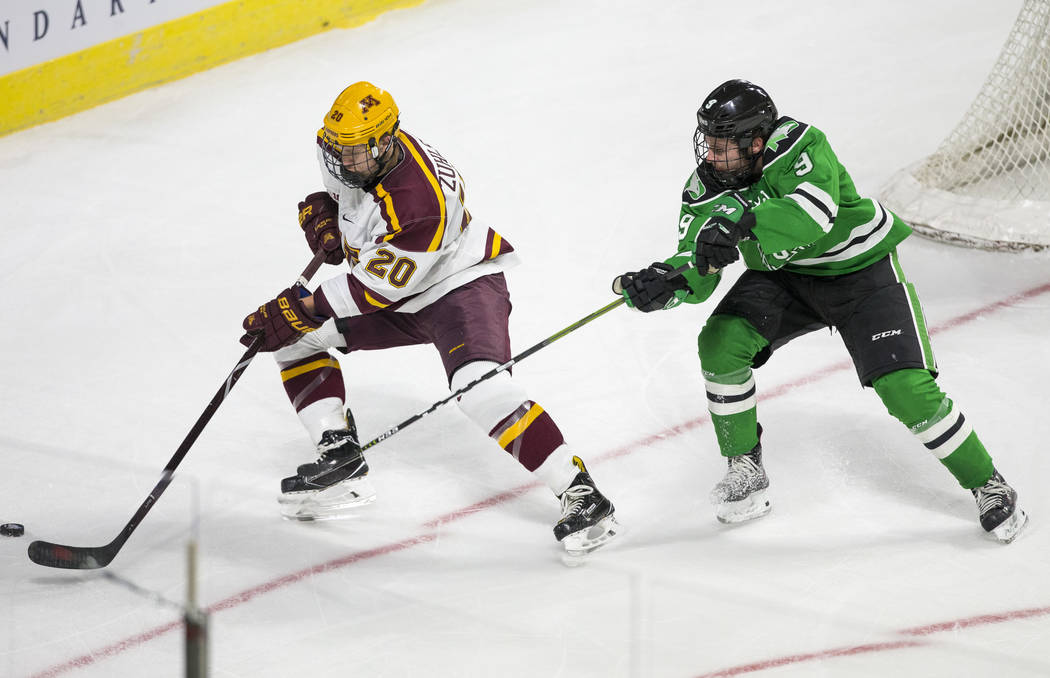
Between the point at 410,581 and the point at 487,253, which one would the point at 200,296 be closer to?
the point at 487,253

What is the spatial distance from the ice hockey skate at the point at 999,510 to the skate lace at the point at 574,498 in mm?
892

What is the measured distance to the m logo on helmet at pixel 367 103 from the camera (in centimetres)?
297

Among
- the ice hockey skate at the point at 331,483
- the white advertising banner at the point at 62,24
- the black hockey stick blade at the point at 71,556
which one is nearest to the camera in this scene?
the black hockey stick blade at the point at 71,556

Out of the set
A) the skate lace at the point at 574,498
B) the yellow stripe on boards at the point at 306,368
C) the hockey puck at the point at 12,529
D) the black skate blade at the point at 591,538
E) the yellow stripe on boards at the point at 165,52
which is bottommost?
the black skate blade at the point at 591,538

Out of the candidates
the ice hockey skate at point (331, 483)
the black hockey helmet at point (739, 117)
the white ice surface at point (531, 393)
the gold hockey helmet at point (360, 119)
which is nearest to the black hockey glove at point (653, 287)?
the black hockey helmet at point (739, 117)

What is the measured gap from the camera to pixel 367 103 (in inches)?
117

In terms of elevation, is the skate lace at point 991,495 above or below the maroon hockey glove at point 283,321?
below

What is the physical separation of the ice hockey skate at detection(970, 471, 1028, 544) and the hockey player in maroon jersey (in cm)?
85

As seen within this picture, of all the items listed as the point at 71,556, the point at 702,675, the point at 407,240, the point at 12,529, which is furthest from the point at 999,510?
the point at 12,529

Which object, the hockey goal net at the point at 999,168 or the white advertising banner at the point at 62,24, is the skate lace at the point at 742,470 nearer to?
the hockey goal net at the point at 999,168

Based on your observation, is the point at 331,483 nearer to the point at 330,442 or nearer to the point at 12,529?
the point at 330,442

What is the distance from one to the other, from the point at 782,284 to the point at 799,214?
0.33 m

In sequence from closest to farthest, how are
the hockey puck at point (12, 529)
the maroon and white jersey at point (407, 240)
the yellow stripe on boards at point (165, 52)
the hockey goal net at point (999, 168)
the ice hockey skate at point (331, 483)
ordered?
the hockey puck at point (12, 529) < the maroon and white jersey at point (407, 240) < the ice hockey skate at point (331, 483) < the hockey goal net at point (999, 168) < the yellow stripe on boards at point (165, 52)

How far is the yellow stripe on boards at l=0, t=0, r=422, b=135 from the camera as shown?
5.41 meters
